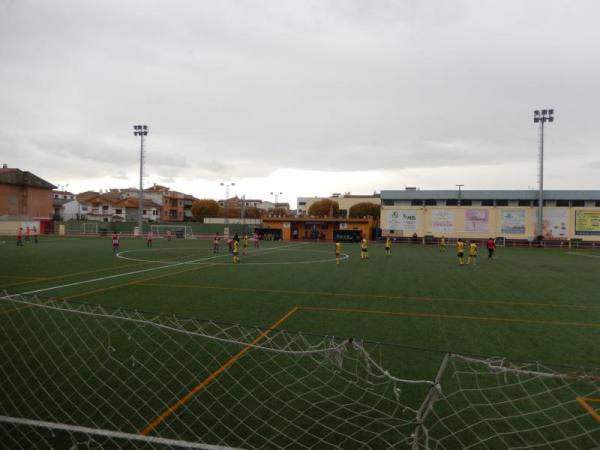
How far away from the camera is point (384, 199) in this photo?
2566 inches

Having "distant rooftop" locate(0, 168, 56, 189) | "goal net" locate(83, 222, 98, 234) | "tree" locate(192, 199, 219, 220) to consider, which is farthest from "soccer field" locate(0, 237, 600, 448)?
"tree" locate(192, 199, 219, 220)

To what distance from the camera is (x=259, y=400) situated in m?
6.57

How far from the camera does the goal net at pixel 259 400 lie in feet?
17.8

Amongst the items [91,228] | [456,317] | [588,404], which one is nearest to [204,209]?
[91,228]

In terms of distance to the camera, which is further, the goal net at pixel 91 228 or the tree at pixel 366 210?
the tree at pixel 366 210

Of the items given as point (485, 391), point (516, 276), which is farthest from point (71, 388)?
point (516, 276)

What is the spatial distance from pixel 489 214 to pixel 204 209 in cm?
6905

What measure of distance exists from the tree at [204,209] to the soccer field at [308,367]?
292ft

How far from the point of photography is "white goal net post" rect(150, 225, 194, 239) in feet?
204

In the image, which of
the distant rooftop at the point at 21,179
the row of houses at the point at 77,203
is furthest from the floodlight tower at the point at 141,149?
the distant rooftop at the point at 21,179

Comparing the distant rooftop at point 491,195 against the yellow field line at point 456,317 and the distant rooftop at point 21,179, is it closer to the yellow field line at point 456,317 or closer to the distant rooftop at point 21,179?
the yellow field line at point 456,317

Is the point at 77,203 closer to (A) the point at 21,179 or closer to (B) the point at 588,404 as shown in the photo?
(A) the point at 21,179

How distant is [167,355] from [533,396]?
691cm

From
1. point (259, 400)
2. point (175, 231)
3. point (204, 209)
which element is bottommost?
point (259, 400)
